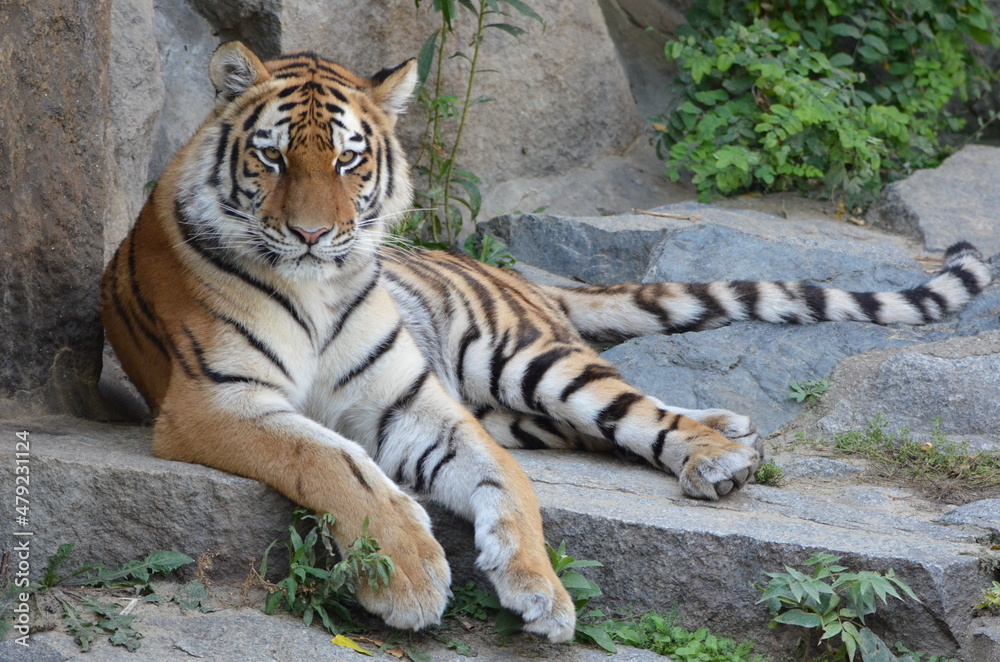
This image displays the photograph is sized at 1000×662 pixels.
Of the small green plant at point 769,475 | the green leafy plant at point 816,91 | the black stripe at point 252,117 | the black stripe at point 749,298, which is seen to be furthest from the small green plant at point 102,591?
the green leafy plant at point 816,91

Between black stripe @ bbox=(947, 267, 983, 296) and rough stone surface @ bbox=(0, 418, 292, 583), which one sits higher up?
black stripe @ bbox=(947, 267, 983, 296)

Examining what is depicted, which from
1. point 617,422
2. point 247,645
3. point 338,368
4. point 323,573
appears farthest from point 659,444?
point 247,645

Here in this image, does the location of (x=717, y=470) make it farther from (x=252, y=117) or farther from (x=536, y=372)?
(x=252, y=117)

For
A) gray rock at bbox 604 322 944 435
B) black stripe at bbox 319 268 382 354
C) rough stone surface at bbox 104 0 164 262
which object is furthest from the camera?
rough stone surface at bbox 104 0 164 262

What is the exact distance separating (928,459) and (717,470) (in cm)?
87

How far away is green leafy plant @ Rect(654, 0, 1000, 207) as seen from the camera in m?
6.36

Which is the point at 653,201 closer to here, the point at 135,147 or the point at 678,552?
the point at 135,147

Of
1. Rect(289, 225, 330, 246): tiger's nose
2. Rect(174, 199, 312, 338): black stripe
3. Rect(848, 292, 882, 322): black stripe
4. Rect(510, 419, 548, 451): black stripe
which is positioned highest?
Rect(289, 225, 330, 246): tiger's nose

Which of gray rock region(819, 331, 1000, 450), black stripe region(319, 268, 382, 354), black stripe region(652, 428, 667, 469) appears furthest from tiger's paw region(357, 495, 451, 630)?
gray rock region(819, 331, 1000, 450)

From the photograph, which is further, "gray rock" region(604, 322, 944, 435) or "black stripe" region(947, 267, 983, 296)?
"black stripe" region(947, 267, 983, 296)

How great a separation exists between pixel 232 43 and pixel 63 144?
0.71m

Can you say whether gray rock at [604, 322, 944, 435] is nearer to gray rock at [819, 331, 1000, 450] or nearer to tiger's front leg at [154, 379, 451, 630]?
gray rock at [819, 331, 1000, 450]

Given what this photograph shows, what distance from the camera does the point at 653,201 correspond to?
6.88 metres

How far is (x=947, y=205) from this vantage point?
20.1ft
